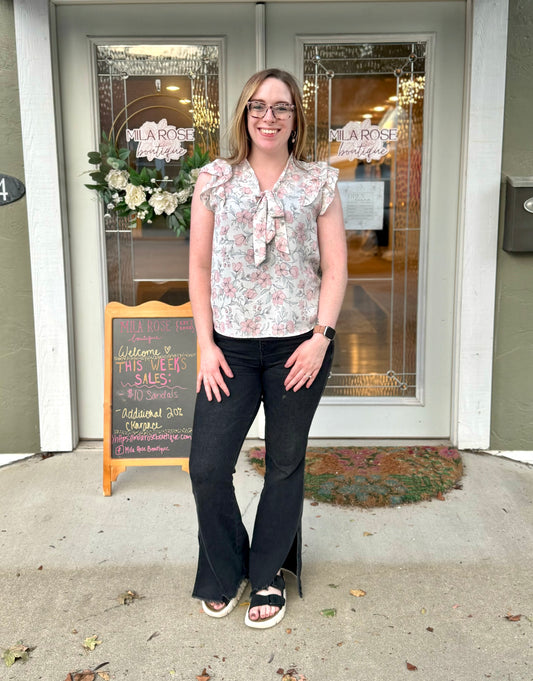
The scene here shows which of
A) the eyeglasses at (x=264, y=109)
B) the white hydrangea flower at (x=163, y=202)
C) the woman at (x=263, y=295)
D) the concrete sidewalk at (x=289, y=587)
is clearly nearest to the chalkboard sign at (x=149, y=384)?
the concrete sidewalk at (x=289, y=587)

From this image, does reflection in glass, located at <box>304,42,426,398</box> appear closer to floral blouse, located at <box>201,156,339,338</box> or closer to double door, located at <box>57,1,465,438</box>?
double door, located at <box>57,1,465,438</box>

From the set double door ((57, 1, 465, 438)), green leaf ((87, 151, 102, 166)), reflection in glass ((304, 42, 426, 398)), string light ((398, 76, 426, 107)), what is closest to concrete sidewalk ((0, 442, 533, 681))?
double door ((57, 1, 465, 438))

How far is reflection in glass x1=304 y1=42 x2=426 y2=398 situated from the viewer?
3.40 m

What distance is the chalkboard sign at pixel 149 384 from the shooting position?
3150mm

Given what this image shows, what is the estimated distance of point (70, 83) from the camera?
339 centimetres

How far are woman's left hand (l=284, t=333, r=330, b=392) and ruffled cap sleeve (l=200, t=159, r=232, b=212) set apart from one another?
491mm

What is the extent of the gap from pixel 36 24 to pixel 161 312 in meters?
1.47

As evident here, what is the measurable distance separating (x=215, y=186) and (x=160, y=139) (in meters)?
1.54

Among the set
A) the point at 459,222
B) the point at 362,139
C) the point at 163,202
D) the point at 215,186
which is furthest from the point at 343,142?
the point at 215,186

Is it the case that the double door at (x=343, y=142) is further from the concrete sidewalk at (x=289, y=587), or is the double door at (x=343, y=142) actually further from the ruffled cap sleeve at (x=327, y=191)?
the ruffled cap sleeve at (x=327, y=191)

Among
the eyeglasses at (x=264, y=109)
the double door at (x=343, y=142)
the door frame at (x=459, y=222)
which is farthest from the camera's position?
the double door at (x=343, y=142)

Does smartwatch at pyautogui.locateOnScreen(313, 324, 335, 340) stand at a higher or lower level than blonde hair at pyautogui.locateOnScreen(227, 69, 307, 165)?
lower

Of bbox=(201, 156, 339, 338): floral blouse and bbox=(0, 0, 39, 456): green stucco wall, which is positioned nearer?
bbox=(201, 156, 339, 338): floral blouse

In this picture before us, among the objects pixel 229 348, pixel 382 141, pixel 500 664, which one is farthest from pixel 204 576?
pixel 382 141
